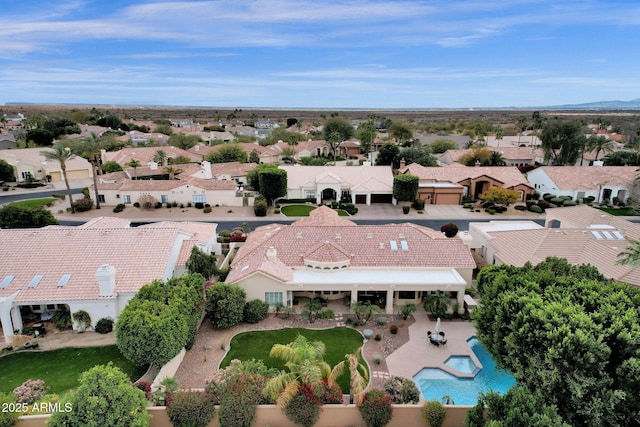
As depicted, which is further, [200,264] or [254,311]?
[200,264]

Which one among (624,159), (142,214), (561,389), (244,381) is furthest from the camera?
(624,159)

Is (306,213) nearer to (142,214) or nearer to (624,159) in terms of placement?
(142,214)

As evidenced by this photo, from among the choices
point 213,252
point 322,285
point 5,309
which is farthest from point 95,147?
point 322,285

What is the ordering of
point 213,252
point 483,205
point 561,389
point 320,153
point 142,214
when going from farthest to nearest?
point 320,153
point 483,205
point 142,214
point 213,252
point 561,389

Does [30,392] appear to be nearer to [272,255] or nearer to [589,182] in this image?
[272,255]

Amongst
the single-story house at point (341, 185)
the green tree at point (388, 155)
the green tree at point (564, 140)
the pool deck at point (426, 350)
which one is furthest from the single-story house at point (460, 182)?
the pool deck at point (426, 350)

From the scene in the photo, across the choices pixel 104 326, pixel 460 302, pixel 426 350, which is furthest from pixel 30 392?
pixel 460 302
